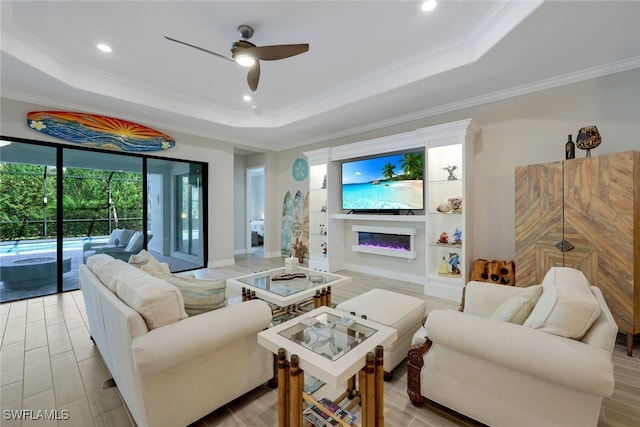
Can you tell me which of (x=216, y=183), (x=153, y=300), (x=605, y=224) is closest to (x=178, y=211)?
(x=216, y=183)

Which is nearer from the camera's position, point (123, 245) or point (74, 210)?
point (74, 210)

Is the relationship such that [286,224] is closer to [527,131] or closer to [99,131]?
[99,131]

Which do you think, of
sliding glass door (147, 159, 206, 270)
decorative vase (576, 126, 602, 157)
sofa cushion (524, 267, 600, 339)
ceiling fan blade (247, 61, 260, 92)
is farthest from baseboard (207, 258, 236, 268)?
decorative vase (576, 126, 602, 157)

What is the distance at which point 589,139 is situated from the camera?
2.74 meters

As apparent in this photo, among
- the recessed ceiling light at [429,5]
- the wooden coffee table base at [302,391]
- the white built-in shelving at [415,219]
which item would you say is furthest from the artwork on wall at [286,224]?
the wooden coffee table base at [302,391]

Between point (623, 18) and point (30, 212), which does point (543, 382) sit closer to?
point (623, 18)

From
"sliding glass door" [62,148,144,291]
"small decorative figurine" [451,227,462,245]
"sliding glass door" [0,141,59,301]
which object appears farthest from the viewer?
"sliding glass door" [62,148,144,291]

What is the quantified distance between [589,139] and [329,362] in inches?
135

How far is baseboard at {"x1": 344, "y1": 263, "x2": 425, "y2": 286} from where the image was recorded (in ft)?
14.4

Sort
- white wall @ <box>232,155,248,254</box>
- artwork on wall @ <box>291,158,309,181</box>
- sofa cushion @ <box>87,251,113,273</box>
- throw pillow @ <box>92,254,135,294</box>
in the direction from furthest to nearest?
white wall @ <box>232,155,248,254</box>, artwork on wall @ <box>291,158,309,181</box>, sofa cushion @ <box>87,251,113,273</box>, throw pillow @ <box>92,254,135,294</box>

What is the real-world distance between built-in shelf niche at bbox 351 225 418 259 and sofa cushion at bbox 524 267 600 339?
2.87 m

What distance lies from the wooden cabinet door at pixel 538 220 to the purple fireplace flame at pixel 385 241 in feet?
5.43

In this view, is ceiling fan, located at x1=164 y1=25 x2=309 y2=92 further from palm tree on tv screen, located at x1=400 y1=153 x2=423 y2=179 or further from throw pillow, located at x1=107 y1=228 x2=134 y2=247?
throw pillow, located at x1=107 y1=228 x2=134 y2=247

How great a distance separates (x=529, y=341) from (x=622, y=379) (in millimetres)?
1608
